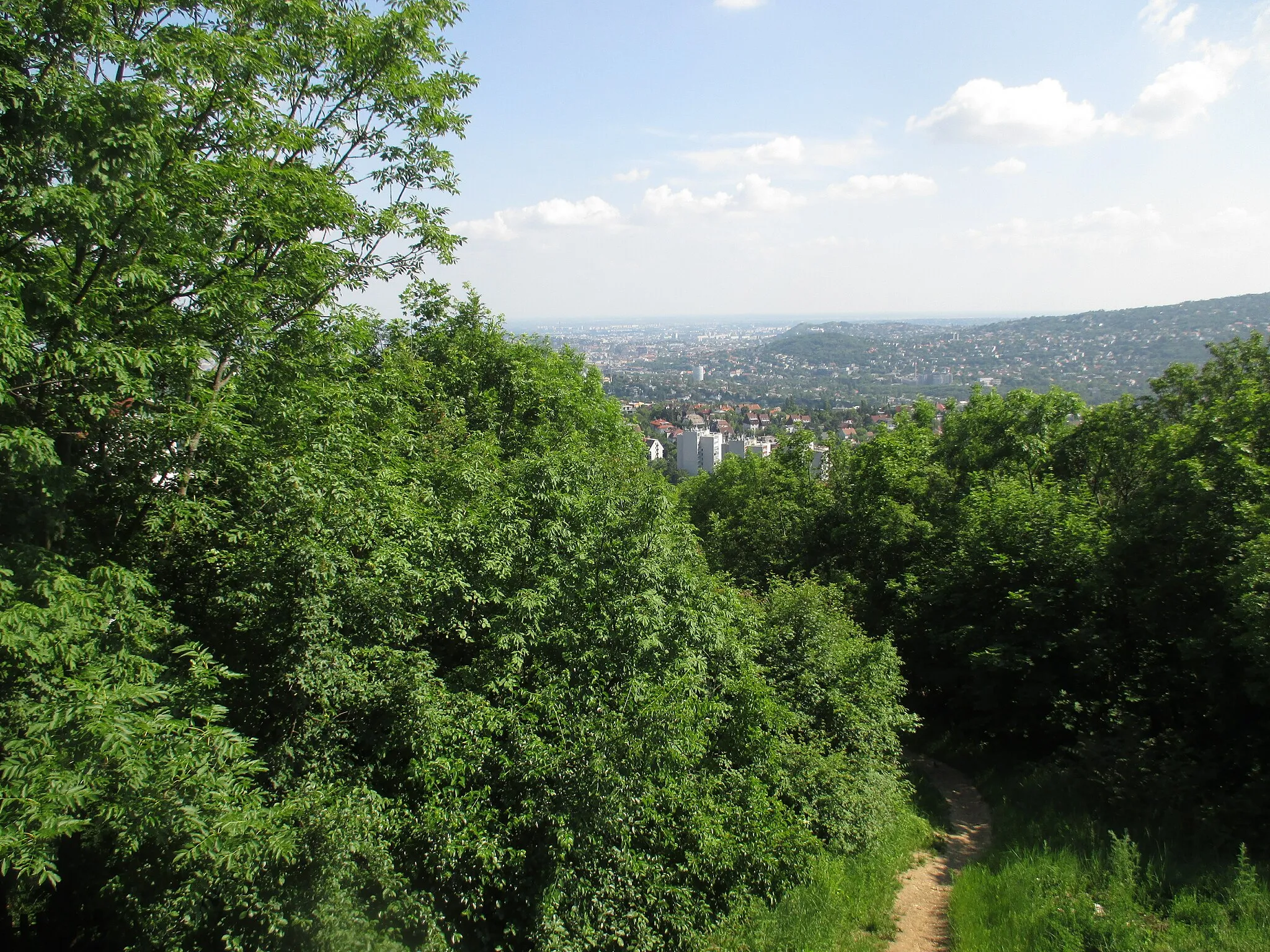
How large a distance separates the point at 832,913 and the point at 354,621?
24.0 feet

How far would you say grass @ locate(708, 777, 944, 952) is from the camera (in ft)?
30.1

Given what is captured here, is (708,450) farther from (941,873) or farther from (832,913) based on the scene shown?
(832,913)

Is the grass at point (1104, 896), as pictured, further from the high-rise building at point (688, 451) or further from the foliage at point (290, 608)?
the high-rise building at point (688, 451)

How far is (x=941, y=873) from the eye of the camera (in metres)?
11.6

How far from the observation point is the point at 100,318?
23.8 ft

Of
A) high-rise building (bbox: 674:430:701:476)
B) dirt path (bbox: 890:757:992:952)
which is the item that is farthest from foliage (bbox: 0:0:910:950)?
high-rise building (bbox: 674:430:701:476)

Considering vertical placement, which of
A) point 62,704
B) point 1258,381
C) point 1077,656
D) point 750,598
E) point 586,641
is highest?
point 1258,381

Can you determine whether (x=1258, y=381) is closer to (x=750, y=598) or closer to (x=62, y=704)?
(x=750, y=598)

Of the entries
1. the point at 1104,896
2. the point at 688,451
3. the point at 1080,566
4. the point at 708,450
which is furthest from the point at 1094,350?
the point at 1104,896

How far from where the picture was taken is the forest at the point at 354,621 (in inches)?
259

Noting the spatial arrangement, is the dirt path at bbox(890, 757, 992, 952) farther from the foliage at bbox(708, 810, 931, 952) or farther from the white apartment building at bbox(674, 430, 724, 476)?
the white apartment building at bbox(674, 430, 724, 476)

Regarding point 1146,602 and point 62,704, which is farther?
point 1146,602

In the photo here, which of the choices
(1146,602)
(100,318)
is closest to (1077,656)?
(1146,602)

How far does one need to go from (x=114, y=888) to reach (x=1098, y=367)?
11332 cm
